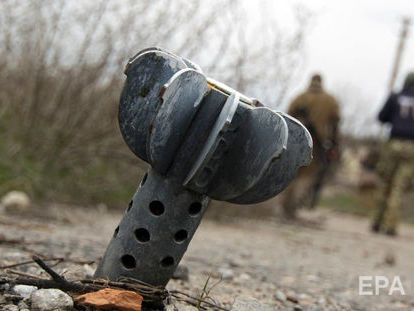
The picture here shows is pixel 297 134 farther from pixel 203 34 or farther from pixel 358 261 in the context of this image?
pixel 203 34

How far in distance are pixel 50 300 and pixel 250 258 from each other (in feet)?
8.02

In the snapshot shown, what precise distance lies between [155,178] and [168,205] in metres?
0.10

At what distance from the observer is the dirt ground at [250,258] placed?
260cm

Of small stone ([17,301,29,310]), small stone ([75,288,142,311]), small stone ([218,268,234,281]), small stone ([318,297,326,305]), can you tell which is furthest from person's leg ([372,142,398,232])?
small stone ([17,301,29,310])

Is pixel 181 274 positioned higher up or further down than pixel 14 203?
further down

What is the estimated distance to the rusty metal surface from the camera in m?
1.70

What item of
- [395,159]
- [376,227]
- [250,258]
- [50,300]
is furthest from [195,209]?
[376,227]

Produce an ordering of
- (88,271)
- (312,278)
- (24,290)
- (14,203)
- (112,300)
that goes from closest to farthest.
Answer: (112,300), (24,290), (88,271), (312,278), (14,203)

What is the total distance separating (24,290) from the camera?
5.79ft

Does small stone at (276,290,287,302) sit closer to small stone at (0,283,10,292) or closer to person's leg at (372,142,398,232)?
small stone at (0,283,10,292)

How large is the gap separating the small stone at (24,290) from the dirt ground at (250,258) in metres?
0.23

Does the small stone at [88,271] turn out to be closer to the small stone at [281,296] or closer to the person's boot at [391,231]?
the small stone at [281,296]

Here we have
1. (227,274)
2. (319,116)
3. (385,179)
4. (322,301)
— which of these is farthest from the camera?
(385,179)

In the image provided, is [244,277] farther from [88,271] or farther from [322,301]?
[88,271]
